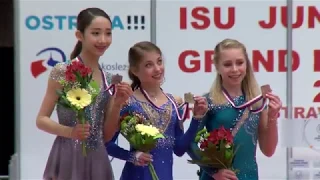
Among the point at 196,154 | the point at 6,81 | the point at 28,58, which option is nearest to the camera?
the point at 196,154

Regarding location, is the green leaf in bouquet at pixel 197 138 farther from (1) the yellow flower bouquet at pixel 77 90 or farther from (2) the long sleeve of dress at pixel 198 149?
(1) the yellow flower bouquet at pixel 77 90

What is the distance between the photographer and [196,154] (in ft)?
10.4

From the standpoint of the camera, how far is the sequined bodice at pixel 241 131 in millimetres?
3213

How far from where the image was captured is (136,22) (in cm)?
482

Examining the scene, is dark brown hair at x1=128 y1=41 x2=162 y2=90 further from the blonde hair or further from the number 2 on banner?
the number 2 on banner

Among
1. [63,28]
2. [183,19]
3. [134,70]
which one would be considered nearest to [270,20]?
[183,19]

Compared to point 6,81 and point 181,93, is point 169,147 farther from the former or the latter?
point 6,81

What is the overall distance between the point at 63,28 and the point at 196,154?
6.65 feet

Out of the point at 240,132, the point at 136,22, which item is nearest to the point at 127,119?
the point at 240,132

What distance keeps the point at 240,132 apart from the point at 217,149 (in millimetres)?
242

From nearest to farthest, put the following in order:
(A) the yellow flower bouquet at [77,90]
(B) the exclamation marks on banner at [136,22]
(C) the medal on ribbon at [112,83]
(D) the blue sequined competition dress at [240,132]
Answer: (A) the yellow flower bouquet at [77,90] → (C) the medal on ribbon at [112,83] → (D) the blue sequined competition dress at [240,132] → (B) the exclamation marks on banner at [136,22]

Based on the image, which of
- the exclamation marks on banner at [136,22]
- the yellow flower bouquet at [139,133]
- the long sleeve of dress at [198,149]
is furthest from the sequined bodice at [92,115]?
the exclamation marks on banner at [136,22]

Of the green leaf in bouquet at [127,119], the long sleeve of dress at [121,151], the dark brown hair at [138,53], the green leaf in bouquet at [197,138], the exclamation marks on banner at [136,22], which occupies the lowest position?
the long sleeve of dress at [121,151]

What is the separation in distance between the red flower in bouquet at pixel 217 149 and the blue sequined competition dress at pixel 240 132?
0.12 meters
